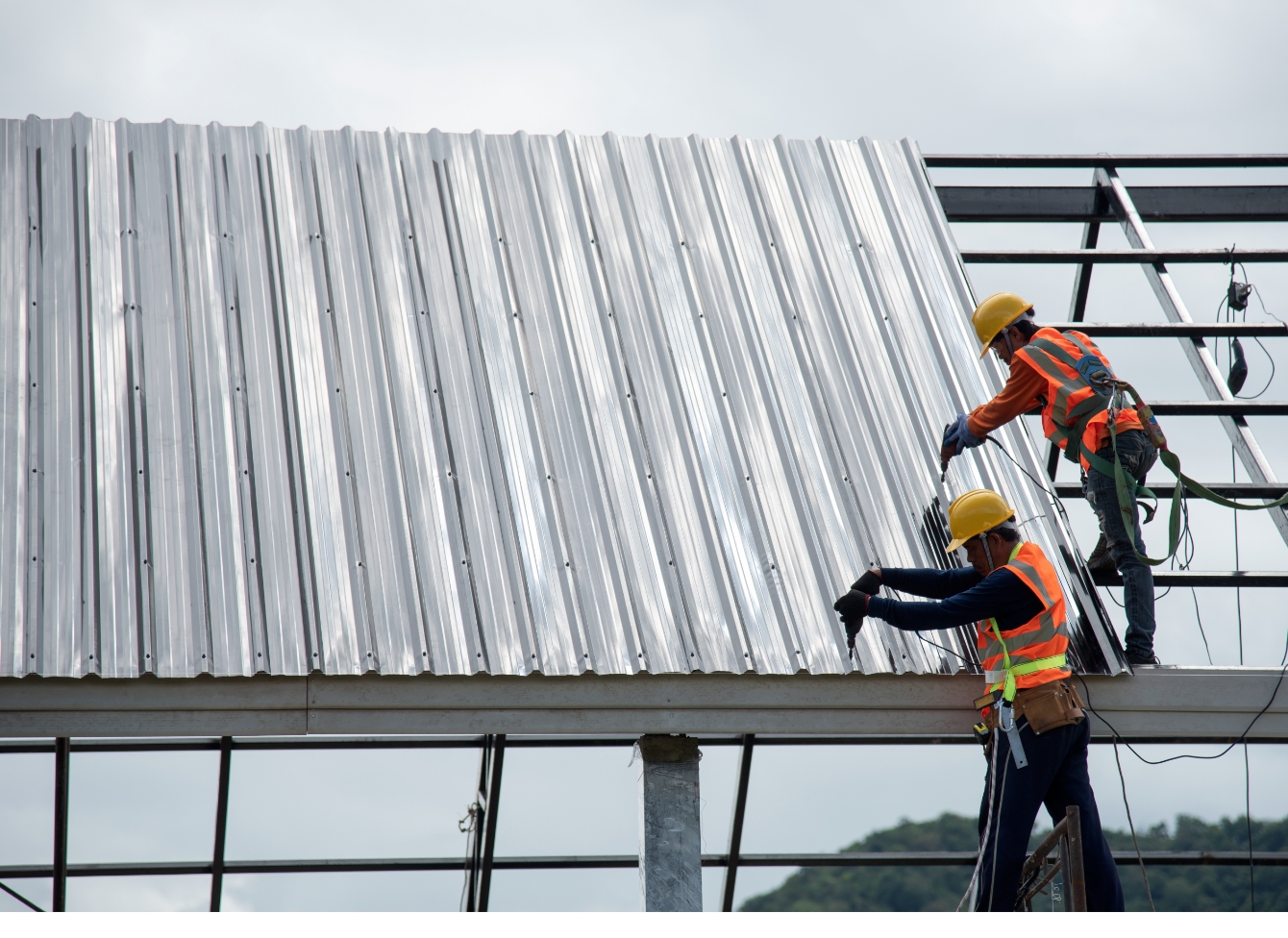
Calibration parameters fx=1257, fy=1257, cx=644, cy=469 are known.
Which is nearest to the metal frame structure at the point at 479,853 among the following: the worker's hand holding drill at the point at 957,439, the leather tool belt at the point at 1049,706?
the leather tool belt at the point at 1049,706

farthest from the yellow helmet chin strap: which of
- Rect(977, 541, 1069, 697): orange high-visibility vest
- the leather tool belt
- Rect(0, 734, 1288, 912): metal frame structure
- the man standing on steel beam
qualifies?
Rect(0, 734, 1288, 912): metal frame structure

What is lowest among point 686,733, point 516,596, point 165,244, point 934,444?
point 686,733

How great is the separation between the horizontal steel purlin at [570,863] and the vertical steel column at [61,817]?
0.09 meters

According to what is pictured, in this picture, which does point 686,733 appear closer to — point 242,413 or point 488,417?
point 488,417

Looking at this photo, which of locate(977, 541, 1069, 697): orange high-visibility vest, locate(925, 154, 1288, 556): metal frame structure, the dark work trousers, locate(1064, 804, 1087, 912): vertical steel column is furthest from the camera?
locate(925, 154, 1288, 556): metal frame structure

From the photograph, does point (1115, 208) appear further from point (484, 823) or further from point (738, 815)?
point (484, 823)

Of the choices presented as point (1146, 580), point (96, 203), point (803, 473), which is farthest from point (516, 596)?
point (96, 203)

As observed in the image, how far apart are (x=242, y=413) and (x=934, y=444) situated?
3978 millimetres

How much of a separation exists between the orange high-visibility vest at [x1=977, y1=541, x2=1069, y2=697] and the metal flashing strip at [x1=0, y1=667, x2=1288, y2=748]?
334mm

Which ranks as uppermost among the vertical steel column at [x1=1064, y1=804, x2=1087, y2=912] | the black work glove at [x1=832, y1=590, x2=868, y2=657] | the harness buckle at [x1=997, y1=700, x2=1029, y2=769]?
the black work glove at [x1=832, y1=590, x2=868, y2=657]

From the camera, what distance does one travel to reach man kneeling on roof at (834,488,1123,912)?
5484mm

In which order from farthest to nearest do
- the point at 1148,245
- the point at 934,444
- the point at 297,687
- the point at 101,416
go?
1. the point at 1148,245
2. the point at 934,444
3. the point at 101,416
4. the point at 297,687

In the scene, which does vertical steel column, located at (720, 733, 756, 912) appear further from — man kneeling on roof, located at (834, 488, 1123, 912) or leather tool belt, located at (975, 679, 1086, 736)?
leather tool belt, located at (975, 679, 1086, 736)

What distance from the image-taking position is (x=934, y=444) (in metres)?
7.41
